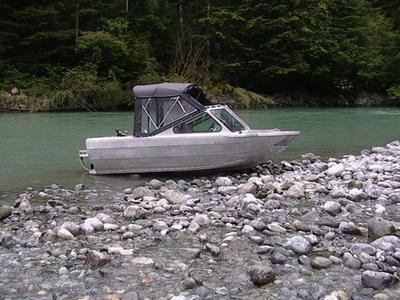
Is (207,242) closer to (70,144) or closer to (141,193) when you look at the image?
(141,193)

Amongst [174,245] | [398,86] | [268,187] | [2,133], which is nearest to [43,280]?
[174,245]

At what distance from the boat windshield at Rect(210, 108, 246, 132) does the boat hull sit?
267 mm

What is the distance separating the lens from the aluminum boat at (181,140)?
29.5 feet

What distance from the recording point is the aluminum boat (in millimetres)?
8992

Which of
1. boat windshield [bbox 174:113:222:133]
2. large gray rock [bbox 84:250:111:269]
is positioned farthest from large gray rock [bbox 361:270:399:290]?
boat windshield [bbox 174:113:222:133]

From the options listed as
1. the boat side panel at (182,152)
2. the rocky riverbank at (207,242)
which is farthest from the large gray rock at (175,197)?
the boat side panel at (182,152)

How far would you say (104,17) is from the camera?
36.0 metres

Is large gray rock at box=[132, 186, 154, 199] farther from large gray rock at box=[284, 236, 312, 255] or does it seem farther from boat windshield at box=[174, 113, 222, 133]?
large gray rock at box=[284, 236, 312, 255]

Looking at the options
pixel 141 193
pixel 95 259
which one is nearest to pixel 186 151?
pixel 141 193

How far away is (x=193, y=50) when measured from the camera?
3700cm

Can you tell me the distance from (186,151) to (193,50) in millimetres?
29107

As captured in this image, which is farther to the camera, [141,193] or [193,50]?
[193,50]

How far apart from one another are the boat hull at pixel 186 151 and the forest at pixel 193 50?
19.4m

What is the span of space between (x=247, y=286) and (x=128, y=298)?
1060mm
